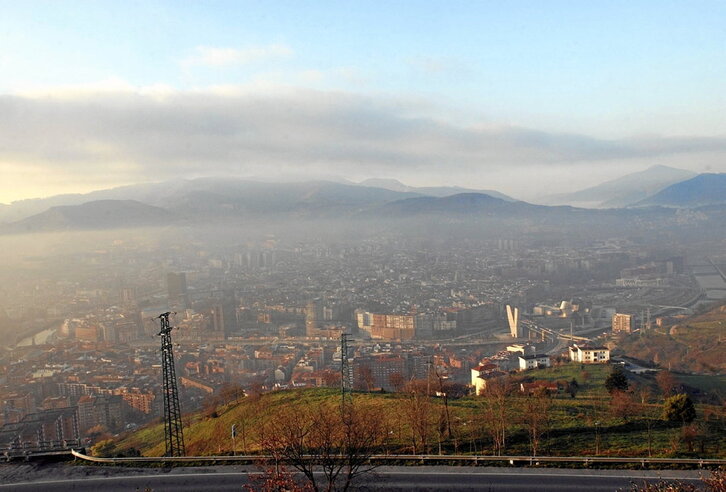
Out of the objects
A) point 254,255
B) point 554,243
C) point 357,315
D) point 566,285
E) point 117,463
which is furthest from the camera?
point 554,243

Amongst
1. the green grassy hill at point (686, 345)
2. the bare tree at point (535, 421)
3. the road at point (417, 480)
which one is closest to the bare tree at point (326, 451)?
the road at point (417, 480)

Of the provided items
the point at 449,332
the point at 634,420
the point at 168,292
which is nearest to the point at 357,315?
the point at 449,332

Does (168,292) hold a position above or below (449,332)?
above

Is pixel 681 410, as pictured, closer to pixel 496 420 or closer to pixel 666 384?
pixel 496 420

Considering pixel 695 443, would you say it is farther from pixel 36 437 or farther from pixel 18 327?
pixel 18 327

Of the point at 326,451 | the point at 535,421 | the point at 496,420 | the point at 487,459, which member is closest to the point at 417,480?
the point at 487,459
